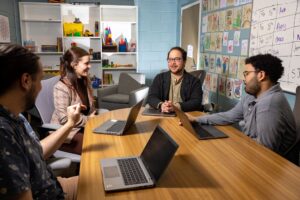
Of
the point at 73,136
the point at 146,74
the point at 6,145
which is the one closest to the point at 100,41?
the point at 146,74

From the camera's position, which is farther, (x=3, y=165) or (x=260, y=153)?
(x=260, y=153)

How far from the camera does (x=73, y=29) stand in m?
4.93

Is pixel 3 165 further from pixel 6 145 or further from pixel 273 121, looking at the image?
pixel 273 121

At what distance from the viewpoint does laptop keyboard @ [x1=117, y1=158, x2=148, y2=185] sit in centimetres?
111

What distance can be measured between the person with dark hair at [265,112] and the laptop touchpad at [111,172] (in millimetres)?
898

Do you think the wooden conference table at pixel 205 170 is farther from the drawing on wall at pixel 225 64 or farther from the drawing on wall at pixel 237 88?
the drawing on wall at pixel 225 64

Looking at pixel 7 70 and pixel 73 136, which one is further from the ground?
pixel 7 70

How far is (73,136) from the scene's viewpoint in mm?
1977

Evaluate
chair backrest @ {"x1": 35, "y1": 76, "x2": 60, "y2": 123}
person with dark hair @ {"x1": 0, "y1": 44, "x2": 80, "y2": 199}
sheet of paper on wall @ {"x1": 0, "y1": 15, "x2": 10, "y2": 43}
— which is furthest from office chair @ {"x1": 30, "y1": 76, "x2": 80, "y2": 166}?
sheet of paper on wall @ {"x1": 0, "y1": 15, "x2": 10, "y2": 43}

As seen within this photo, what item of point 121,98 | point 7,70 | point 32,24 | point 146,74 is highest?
point 32,24

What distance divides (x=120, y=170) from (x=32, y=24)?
4684mm

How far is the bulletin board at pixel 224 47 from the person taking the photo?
299cm

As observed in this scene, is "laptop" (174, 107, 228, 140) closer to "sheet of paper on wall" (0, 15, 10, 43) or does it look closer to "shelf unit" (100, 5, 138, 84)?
"sheet of paper on wall" (0, 15, 10, 43)

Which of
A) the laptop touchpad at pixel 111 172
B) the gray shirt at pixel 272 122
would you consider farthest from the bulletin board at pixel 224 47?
the laptop touchpad at pixel 111 172
